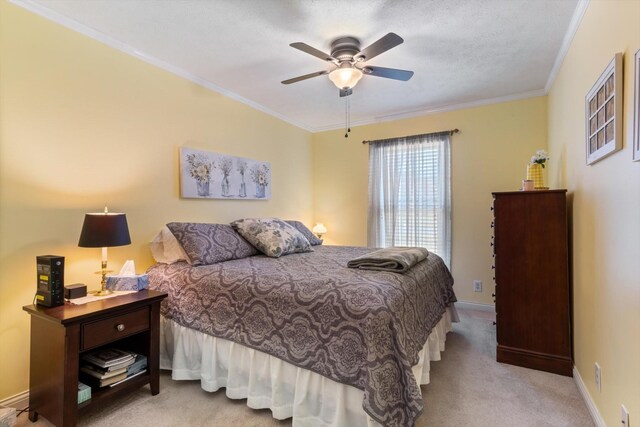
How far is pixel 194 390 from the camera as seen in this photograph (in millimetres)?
2035

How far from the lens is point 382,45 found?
77.7 inches

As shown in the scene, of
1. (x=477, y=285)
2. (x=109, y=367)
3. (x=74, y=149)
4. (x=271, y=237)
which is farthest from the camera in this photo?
(x=477, y=285)

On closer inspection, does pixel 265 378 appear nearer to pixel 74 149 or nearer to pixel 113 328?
pixel 113 328

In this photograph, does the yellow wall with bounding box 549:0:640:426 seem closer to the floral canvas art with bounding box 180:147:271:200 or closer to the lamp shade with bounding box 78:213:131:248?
the lamp shade with bounding box 78:213:131:248

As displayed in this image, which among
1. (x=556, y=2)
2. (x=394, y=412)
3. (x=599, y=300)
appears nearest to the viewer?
(x=394, y=412)

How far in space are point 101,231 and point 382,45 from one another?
214cm

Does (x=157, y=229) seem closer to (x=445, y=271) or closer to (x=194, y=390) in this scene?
(x=194, y=390)

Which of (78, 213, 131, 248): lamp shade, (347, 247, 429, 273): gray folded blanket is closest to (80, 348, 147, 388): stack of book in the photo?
(78, 213, 131, 248): lamp shade

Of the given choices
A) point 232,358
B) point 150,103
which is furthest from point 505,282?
point 150,103

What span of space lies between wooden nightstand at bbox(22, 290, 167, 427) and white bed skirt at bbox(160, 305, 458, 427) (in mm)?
216

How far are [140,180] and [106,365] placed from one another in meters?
1.41

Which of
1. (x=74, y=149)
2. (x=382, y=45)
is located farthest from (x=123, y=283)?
(x=382, y=45)

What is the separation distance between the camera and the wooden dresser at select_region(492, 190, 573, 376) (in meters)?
2.23

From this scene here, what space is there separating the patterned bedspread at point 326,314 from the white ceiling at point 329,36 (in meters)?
1.73
